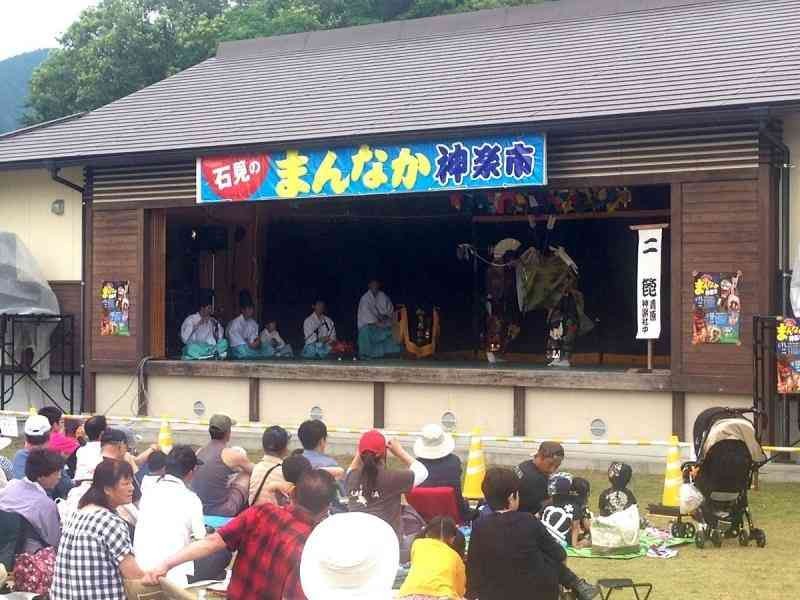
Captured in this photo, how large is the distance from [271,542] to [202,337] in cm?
1282

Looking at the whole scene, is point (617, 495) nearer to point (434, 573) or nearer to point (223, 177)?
point (434, 573)

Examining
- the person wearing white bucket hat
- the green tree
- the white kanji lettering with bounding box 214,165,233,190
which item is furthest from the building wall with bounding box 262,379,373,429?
the green tree

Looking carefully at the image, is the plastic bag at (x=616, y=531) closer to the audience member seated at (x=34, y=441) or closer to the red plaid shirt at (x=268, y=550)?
the audience member seated at (x=34, y=441)

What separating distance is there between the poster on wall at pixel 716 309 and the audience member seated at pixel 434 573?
7439mm

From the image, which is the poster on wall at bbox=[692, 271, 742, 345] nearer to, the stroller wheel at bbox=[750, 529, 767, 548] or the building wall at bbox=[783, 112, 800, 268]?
the building wall at bbox=[783, 112, 800, 268]

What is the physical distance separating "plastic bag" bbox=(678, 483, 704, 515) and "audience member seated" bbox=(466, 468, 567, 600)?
165 inches

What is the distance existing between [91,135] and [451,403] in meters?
7.06

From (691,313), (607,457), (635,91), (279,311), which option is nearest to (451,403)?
(607,457)

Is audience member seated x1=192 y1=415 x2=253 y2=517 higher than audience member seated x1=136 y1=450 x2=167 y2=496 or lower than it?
lower

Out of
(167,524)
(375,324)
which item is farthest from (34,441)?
(375,324)

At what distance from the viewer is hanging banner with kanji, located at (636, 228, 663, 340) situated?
1458 cm

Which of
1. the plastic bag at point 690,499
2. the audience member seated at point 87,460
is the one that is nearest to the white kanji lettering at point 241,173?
the audience member seated at point 87,460

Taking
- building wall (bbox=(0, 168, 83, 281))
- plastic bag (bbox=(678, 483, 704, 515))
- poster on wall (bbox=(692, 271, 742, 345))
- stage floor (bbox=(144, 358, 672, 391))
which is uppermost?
building wall (bbox=(0, 168, 83, 281))

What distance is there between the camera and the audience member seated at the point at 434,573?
6.79m
